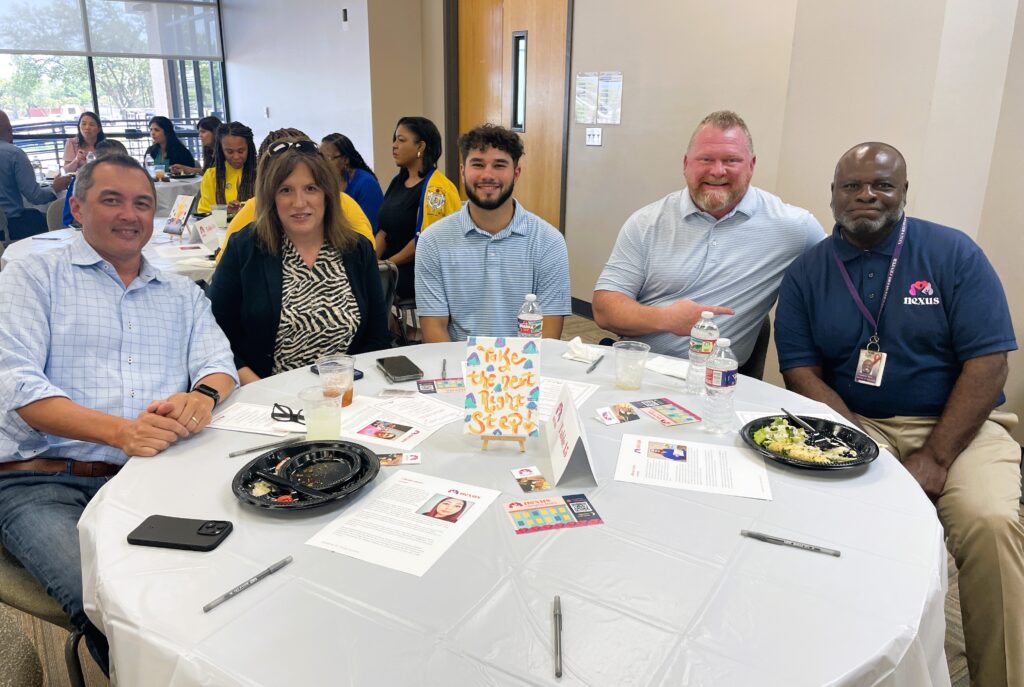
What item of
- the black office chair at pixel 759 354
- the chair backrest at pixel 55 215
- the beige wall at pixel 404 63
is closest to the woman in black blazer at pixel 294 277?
the black office chair at pixel 759 354

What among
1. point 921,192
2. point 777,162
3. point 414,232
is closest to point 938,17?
point 921,192

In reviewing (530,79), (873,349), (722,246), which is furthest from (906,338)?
(530,79)

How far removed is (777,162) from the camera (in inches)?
147

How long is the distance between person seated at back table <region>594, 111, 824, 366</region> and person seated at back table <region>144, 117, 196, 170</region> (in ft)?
20.9

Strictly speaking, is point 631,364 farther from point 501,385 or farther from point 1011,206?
point 1011,206

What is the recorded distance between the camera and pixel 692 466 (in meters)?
1.46

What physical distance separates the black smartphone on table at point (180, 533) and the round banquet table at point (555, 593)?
17 mm

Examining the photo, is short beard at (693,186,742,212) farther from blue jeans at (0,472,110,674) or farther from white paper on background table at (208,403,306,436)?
blue jeans at (0,472,110,674)

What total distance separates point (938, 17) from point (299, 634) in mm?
3088

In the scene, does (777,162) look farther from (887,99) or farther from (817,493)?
(817,493)

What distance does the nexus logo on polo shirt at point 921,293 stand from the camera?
2.06 m

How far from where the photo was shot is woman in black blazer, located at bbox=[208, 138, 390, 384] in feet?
7.67

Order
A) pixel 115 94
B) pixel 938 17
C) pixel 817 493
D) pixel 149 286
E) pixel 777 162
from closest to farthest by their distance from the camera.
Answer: pixel 817 493, pixel 149 286, pixel 938 17, pixel 777 162, pixel 115 94

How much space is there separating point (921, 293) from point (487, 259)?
4.78ft
